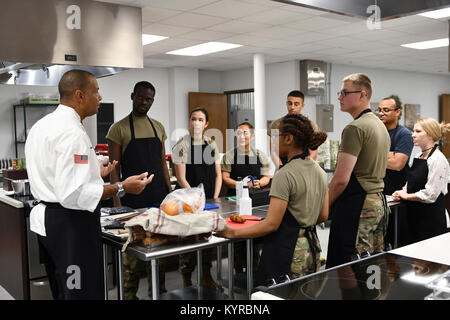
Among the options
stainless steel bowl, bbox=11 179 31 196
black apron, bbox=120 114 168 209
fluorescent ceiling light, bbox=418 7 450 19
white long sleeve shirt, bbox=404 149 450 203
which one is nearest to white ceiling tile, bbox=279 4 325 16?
fluorescent ceiling light, bbox=418 7 450 19

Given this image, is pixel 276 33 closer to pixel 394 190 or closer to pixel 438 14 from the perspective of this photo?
pixel 438 14

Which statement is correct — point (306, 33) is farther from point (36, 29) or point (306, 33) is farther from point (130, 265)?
point (130, 265)

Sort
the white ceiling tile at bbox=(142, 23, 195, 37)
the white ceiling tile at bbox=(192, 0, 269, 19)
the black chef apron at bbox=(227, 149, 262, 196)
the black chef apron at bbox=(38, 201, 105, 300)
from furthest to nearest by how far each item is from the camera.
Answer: the white ceiling tile at bbox=(142, 23, 195, 37), the white ceiling tile at bbox=(192, 0, 269, 19), the black chef apron at bbox=(227, 149, 262, 196), the black chef apron at bbox=(38, 201, 105, 300)

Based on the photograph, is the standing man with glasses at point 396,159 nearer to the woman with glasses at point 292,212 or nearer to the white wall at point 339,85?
the woman with glasses at point 292,212

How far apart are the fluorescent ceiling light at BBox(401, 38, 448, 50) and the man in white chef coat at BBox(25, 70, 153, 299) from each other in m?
6.18

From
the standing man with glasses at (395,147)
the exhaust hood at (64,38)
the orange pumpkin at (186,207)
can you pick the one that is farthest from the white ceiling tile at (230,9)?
the orange pumpkin at (186,207)

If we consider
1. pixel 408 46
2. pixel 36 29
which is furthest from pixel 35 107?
pixel 408 46

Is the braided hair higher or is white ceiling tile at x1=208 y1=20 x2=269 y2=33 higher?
white ceiling tile at x1=208 y1=20 x2=269 y2=33

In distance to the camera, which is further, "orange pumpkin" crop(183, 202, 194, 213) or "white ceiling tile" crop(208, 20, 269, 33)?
"white ceiling tile" crop(208, 20, 269, 33)

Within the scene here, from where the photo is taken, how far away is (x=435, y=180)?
10.7 feet

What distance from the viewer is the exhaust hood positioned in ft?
12.1

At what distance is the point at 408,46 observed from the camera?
727 centimetres

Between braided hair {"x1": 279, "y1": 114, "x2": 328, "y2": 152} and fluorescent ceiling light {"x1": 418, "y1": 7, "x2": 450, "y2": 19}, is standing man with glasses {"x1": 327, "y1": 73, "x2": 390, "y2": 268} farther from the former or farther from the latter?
fluorescent ceiling light {"x1": 418, "y1": 7, "x2": 450, "y2": 19}
